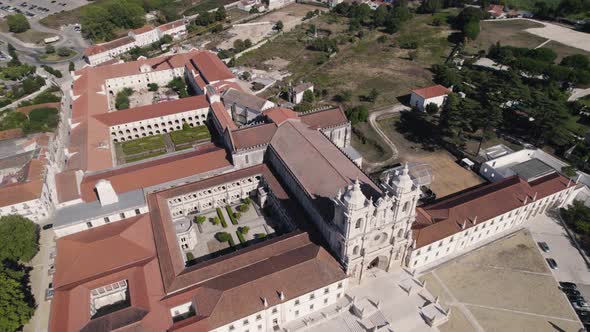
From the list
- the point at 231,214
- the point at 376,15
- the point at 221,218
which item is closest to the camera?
the point at 221,218

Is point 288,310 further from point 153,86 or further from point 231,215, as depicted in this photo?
point 153,86

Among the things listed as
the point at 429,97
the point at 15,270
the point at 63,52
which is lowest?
the point at 15,270

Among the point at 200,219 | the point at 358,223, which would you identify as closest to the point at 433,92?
the point at 358,223

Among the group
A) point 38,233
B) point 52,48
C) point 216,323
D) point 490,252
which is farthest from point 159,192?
point 52,48

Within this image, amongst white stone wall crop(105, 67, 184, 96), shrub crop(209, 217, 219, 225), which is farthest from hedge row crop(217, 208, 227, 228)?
white stone wall crop(105, 67, 184, 96)

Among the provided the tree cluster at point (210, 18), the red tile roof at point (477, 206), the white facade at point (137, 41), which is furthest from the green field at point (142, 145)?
the tree cluster at point (210, 18)

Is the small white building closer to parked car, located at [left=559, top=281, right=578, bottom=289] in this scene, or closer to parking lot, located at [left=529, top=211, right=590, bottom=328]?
parking lot, located at [left=529, top=211, right=590, bottom=328]
